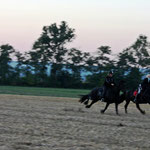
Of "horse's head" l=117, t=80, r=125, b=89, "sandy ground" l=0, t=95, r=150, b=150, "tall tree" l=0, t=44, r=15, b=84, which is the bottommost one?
"sandy ground" l=0, t=95, r=150, b=150

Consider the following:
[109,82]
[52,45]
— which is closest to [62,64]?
[52,45]

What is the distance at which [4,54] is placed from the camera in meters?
55.8

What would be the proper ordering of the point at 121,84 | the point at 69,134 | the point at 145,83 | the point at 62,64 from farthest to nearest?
1. the point at 62,64
2. the point at 145,83
3. the point at 121,84
4. the point at 69,134

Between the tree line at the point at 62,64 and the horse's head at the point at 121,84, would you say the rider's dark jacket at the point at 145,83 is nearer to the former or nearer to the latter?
the horse's head at the point at 121,84

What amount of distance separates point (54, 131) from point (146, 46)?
3958 cm

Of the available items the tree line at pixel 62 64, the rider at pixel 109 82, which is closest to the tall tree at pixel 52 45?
the tree line at pixel 62 64

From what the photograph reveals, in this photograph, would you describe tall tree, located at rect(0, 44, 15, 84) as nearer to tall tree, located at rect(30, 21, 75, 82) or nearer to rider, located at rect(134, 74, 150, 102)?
tall tree, located at rect(30, 21, 75, 82)

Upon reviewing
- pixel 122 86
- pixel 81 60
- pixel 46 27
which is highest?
pixel 46 27

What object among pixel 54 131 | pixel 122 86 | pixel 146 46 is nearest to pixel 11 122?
pixel 54 131

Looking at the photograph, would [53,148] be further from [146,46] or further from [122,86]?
[146,46]

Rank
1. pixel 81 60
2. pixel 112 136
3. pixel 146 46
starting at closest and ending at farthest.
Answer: pixel 112 136 < pixel 146 46 < pixel 81 60

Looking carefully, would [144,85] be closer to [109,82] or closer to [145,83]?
[145,83]

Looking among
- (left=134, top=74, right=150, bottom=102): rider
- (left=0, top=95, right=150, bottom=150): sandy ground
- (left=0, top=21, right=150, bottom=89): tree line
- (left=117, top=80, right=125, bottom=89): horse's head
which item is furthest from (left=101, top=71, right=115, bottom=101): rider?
(left=0, top=21, right=150, bottom=89): tree line

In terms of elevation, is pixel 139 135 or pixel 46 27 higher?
pixel 46 27
